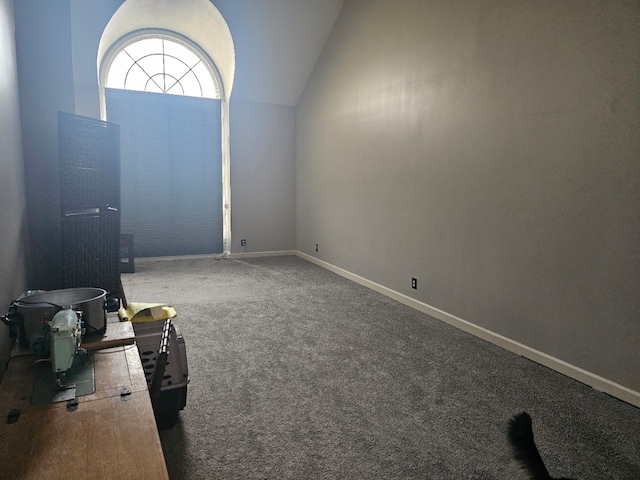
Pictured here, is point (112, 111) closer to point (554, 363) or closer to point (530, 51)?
point (530, 51)

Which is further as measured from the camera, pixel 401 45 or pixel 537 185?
pixel 401 45

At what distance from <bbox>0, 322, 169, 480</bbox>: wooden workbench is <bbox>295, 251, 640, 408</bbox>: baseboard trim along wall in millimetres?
2300

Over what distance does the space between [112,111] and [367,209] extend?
3.83m

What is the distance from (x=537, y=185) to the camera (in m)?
2.47

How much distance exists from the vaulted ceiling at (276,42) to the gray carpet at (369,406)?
3.62 metres

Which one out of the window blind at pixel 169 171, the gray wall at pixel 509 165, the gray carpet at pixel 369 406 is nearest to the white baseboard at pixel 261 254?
the window blind at pixel 169 171

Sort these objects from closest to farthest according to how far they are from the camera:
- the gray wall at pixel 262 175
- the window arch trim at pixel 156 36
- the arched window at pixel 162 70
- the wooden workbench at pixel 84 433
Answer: the wooden workbench at pixel 84 433, the window arch trim at pixel 156 36, the arched window at pixel 162 70, the gray wall at pixel 262 175

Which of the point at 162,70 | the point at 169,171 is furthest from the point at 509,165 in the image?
the point at 162,70

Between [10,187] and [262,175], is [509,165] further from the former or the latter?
[262,175]

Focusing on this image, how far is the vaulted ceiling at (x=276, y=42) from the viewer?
4.78 m

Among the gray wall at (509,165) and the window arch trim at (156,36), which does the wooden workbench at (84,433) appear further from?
the window arch trim at (156,36)

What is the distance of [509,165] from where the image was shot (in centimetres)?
266

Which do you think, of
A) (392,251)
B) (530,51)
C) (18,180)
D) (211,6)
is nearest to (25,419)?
(18,180)

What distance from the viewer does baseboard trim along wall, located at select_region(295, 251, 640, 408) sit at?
81.8 inches
